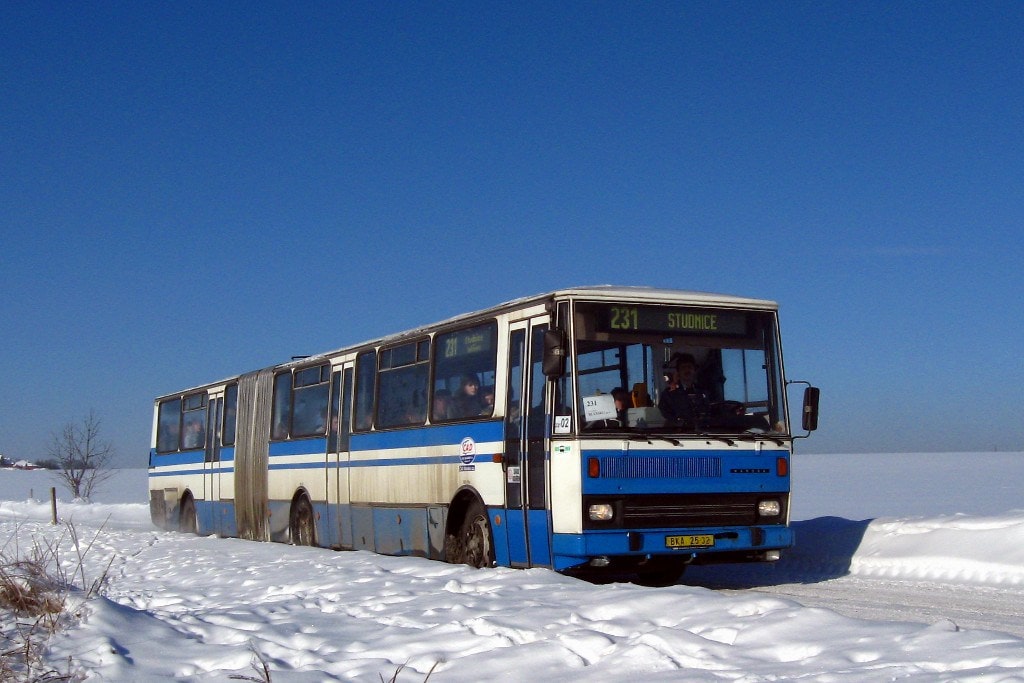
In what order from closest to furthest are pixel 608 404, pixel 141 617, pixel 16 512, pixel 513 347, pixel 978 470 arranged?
pixel 141 617 → pixel 608 404 → pixel 513 347 → pixel 16 512 → pixel 978 470

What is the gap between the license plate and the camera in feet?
37.2

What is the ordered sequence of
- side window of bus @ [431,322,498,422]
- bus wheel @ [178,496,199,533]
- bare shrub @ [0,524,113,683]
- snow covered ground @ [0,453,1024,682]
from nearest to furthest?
snow covered ground @ [0,453,1024,682] → bare shrub @ [0,524,113,683] → side window of bus @ [431,322,498,422] → bus wheel @ [178,496,199,533]

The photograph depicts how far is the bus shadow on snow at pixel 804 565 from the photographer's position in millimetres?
13133

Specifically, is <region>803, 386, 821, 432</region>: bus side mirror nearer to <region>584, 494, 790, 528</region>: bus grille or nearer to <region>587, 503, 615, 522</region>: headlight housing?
<region>584, 494, 790, 528</region>: bus grille

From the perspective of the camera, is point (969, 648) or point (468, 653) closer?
point (969, 648)

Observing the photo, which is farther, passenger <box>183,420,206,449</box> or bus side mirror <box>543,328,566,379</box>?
passenger <box>183,420,206,449</box>

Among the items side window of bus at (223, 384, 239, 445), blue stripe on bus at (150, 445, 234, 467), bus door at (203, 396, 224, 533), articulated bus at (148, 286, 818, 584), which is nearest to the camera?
articulated bus at (148, 286, 818, 584)

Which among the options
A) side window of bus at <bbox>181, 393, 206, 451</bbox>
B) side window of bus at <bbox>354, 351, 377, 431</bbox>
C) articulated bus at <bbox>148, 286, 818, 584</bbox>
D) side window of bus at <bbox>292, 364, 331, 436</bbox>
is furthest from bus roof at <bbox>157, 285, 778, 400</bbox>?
side window of bus at <bbox>181, 393, 206, 451</bbox>

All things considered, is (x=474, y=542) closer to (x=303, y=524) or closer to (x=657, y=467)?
(x=657, y=467)

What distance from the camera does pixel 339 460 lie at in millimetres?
17281

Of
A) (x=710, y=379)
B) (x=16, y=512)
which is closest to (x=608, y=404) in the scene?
(x=710, y=379)

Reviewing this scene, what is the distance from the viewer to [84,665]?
7.59 m

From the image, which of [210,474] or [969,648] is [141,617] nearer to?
[969,648]

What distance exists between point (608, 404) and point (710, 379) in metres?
1.11
